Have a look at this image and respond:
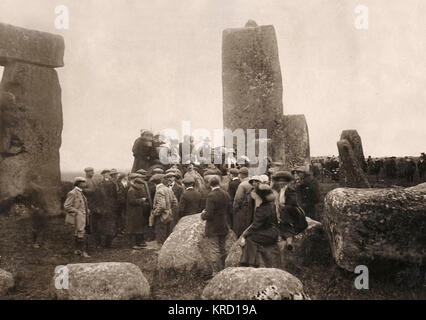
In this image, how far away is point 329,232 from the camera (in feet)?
23.0

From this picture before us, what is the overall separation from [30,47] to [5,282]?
19.4ft

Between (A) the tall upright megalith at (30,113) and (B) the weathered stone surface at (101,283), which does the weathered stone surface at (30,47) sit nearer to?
(A) the tall upright megalith at (30,113)

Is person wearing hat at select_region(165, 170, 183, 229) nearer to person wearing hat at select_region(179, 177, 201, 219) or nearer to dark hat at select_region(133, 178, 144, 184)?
dark hat at select_region(133, 178, 144, 184)

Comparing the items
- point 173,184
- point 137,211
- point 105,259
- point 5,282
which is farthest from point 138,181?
point 5,282

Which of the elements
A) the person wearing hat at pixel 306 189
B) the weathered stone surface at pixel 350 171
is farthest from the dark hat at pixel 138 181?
the weathered stone surface at pixel 350 171

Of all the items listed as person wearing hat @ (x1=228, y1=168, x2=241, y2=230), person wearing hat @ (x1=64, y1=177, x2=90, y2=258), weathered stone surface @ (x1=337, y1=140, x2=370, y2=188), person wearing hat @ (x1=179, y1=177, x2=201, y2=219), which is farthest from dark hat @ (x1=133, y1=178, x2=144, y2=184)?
weathered stone surface @ (x1=337, y1=140, x2=370, y2=188)

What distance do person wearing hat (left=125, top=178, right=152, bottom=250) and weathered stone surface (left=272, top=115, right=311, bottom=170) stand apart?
284 inches

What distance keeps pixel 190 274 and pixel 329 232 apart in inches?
83.9

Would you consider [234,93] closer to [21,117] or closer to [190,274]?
[21,117]

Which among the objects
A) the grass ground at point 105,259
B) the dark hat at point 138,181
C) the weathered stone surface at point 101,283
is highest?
the dark hat at point 138,181

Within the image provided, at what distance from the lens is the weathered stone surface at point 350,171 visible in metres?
7.68

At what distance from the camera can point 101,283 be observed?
6.04 metres

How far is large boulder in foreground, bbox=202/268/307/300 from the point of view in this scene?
5.46 m

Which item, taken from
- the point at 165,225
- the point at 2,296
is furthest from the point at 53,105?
the point at 2,296
